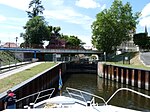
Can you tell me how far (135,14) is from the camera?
3039 inches

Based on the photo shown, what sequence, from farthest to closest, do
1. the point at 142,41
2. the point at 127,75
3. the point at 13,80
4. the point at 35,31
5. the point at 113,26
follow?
the point at 142,41 → the point at 35,31 → the point at 113,26 → the point at 127,75 → the point at 13,80

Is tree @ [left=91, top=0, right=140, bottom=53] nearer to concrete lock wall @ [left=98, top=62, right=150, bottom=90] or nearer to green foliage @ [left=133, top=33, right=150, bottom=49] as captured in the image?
green foliage @ [left=133, top=33, right=150, bottom=49]

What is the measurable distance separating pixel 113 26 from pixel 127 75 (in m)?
36.1

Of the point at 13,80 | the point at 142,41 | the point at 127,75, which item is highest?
the point at 142,41

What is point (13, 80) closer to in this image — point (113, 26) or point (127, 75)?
point (127, 75)

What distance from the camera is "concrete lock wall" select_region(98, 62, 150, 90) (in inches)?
1294

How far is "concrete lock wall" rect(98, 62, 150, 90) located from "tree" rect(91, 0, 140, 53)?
2195 cm

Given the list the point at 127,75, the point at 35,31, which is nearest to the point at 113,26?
the point at 35,31

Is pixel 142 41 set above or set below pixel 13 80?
above

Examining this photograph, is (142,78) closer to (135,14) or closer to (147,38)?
(135,14)

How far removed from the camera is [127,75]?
38.2 m

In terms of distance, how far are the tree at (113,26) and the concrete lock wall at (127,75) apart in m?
21.9

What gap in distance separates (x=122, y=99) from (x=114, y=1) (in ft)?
180

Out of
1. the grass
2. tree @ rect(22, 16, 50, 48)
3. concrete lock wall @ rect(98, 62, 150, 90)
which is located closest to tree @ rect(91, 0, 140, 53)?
tree @ rect(22, 16, 50, 48)
